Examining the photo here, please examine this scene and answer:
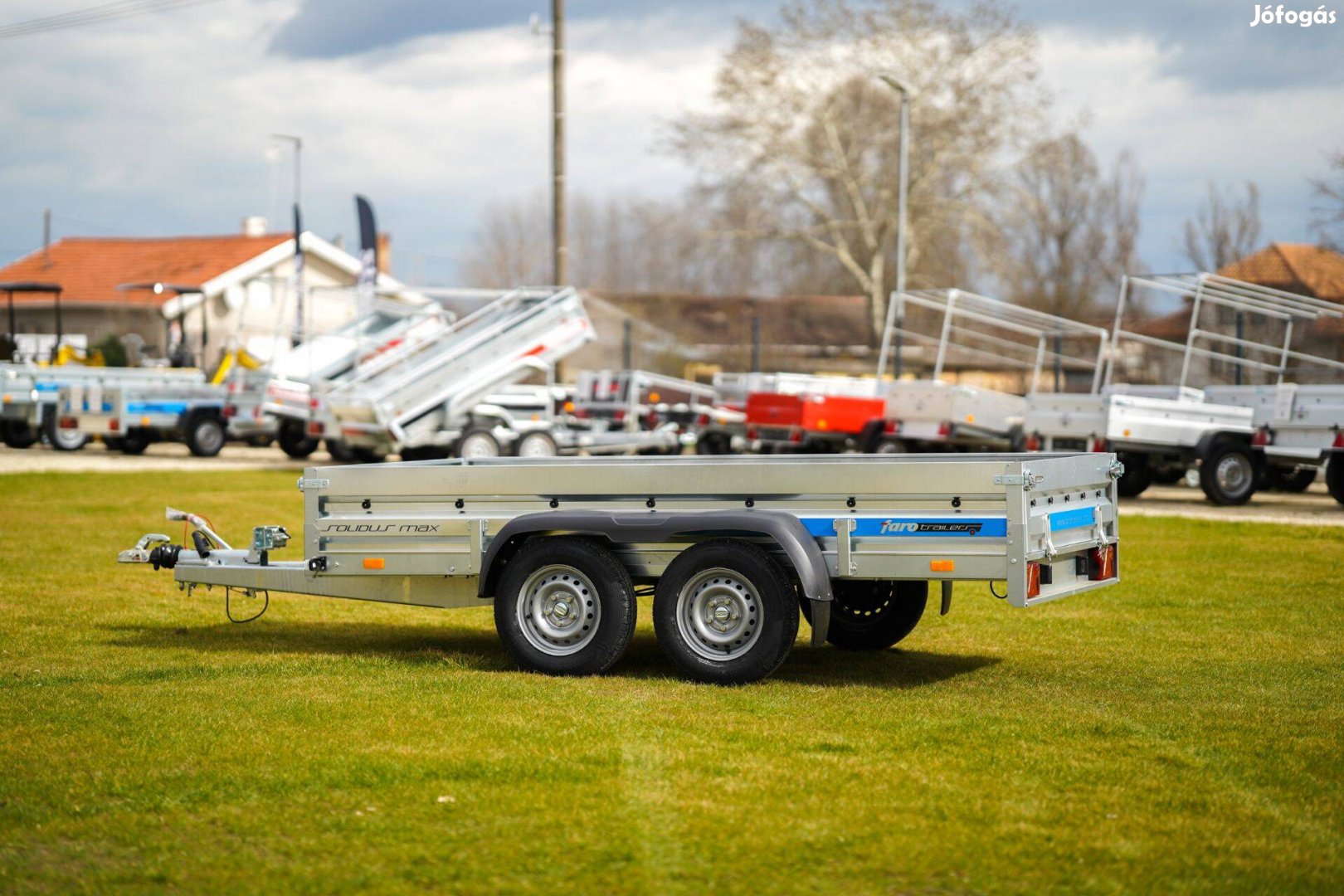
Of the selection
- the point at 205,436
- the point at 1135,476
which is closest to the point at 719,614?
the point at 1135,476

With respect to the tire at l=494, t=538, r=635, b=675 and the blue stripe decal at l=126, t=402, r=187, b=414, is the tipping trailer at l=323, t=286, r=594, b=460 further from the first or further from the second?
the tire at l=494, t=538, r=635, b=675

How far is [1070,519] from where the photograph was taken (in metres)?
8.04

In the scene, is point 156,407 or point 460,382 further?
point 156,407

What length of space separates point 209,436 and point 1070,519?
24.2 metres

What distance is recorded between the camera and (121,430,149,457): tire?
29.8 metres

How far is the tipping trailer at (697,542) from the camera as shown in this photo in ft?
24.8

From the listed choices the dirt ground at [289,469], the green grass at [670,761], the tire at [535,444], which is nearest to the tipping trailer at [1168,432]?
the dirt ground at [289,469]

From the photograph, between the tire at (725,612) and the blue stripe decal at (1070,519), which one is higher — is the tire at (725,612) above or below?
below

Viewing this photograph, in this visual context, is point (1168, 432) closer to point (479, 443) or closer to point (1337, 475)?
point (1337, 475)

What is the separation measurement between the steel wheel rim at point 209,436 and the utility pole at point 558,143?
7.38 metres

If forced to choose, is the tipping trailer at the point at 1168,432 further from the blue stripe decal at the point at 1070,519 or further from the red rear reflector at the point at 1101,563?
the blue stripe decal at the point at 1070,519

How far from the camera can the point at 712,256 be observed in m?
50.8

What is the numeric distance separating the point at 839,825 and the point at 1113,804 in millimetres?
1088

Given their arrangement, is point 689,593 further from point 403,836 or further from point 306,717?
point 403,836
